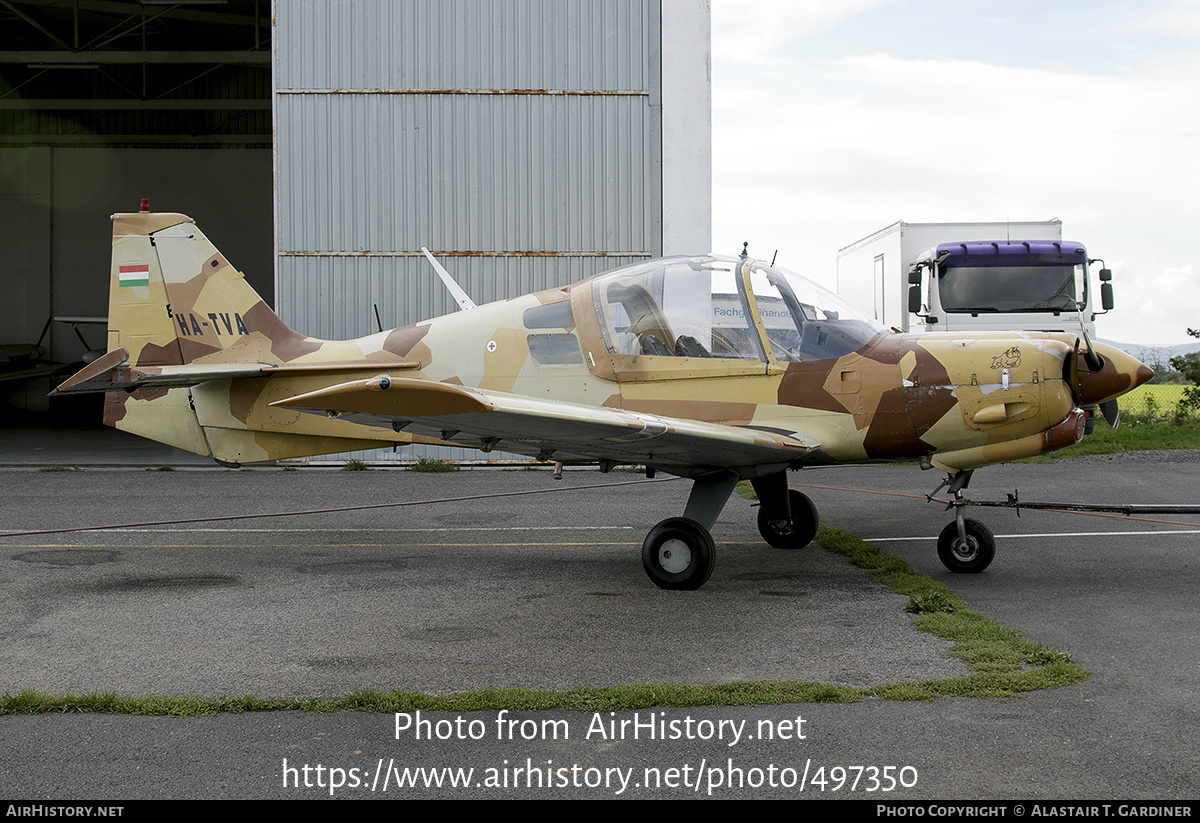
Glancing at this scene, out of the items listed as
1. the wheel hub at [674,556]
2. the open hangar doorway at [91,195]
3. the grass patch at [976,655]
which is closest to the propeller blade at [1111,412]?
the grass patch at [976,655]

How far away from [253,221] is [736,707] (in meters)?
27.1

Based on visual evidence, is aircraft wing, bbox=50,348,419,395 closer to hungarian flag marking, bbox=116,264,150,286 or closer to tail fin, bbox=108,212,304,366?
tail fin, bbox=108,212,304,366

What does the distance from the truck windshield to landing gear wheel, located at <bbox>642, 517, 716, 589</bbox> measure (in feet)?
28.1

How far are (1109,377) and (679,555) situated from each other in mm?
2910

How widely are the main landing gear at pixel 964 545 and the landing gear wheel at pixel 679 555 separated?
5.57ft

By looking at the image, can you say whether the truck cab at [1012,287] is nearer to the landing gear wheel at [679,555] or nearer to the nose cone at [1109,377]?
the nose cone at [1109,377]

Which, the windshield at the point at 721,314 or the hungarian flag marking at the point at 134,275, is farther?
the hungarian flag marking at the point at 134,275

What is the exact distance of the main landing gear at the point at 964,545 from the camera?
6.24m

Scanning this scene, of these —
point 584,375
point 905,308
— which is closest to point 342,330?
point 584,375

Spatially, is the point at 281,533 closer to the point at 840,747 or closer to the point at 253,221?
the point at 840,747

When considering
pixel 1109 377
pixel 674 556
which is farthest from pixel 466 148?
pixel 1109 377

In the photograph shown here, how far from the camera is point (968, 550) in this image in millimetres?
6273

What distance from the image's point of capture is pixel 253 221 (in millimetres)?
27656

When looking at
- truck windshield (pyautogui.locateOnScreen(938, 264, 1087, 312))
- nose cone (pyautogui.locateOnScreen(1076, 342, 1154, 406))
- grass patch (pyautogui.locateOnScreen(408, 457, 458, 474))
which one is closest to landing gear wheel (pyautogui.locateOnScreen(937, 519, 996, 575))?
nose cone (pyautogui.locateOnScreen(1076, 342, 1154, 406))
